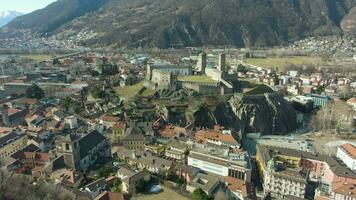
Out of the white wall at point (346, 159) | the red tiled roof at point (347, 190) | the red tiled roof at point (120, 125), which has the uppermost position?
the red tiled roof at point (120, 125)

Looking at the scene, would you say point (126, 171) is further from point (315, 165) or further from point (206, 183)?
point (315, 165)

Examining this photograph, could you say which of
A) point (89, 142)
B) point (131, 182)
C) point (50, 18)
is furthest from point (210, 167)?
point (50, 18)

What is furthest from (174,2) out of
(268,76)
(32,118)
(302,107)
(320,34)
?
(32,118)

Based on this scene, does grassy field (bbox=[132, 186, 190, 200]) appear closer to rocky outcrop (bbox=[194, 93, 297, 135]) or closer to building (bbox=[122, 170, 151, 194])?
building (bbox=[122, 170, 151, 194])

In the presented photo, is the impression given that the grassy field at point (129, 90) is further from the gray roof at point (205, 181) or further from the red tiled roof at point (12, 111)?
the gray roof at point (205, 181)

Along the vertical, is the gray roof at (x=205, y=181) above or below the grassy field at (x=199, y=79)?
below

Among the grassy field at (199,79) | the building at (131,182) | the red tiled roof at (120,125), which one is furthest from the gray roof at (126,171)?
the grassy field at (199,79)

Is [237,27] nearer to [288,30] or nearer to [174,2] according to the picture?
[288,30]
